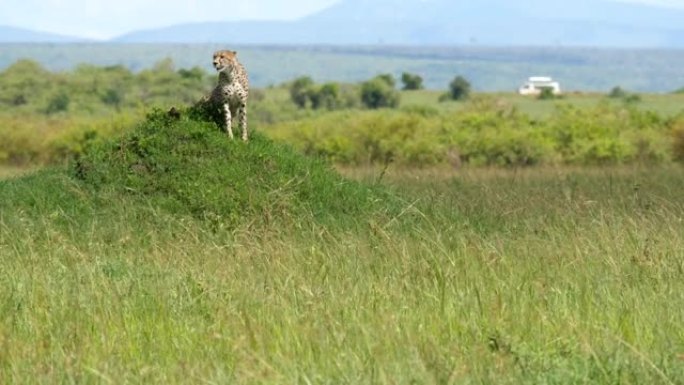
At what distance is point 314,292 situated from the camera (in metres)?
7.55

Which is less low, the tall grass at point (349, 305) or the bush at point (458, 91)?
the tall grass at point (349, 305)

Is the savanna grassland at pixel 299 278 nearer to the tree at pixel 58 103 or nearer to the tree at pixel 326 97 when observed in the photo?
the tree at pixel 58 103

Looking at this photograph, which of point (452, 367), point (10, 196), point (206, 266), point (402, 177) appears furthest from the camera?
point (402, 177)

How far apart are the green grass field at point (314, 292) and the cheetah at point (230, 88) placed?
0.53 metres

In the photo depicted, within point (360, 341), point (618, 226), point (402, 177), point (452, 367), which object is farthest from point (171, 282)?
point (402, 177)

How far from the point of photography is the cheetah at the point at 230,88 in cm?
1245

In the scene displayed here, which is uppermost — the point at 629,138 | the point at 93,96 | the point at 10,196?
the point at 10,196

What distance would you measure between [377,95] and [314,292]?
58.9 metres

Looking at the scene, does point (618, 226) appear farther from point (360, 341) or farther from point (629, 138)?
point (629, 138)

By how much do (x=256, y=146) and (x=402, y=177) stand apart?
8203 millimetres

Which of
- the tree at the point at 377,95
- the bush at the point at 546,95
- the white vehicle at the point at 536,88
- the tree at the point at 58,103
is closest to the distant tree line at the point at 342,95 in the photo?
the tree at the point at 377,95

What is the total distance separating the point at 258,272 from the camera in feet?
27.2

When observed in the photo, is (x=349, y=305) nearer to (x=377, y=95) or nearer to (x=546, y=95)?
(x=377, y=95)

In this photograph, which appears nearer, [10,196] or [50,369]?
[50,369]
